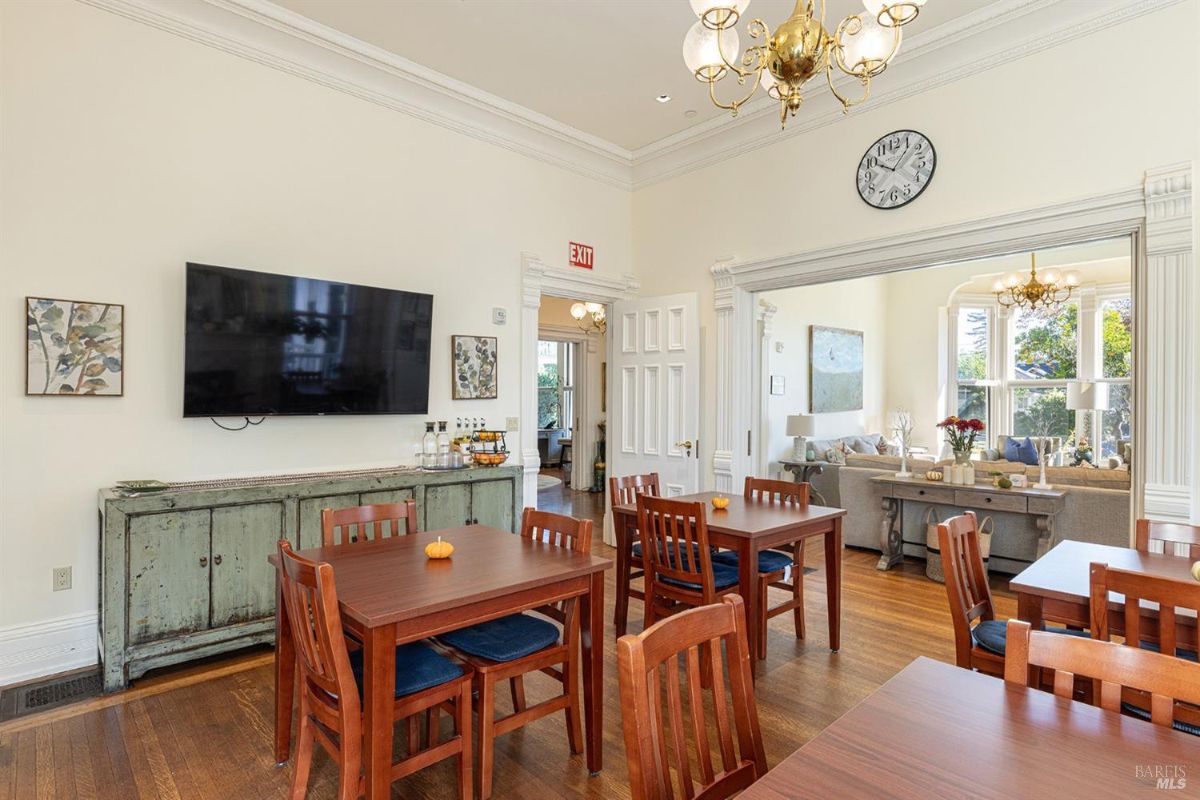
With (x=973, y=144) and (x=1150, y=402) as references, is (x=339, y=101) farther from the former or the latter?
(x=1150, y=402)

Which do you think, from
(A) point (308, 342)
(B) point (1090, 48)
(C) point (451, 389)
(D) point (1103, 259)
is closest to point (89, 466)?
(A) point (308, 342)

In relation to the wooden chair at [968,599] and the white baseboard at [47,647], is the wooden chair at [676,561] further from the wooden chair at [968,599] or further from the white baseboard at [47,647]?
the white baseboard at [47,647]

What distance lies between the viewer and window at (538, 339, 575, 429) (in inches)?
517

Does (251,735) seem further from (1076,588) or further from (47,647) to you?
(1076,588)

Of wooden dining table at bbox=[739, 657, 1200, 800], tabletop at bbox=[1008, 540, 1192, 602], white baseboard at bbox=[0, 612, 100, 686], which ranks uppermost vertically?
tabletop at bbox=[1008, 540, 1192, 602]

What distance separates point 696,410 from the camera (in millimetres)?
5359

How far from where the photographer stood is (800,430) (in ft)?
24.2

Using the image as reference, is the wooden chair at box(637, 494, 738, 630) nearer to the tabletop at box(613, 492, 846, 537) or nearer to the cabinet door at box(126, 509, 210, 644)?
the tabletop at box(613, 492, 846, 537)

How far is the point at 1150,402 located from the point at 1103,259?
6546 mm

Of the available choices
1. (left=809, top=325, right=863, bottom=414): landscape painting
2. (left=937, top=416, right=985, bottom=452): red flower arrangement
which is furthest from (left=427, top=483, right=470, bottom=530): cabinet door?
(left=809, top=325, right=863, bottom=414): landscape painting

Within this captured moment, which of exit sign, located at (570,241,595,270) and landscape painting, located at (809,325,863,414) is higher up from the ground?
exit sign, located at (570,241,595,270)

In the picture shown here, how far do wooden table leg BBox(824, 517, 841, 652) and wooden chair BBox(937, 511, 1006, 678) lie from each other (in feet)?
3.07

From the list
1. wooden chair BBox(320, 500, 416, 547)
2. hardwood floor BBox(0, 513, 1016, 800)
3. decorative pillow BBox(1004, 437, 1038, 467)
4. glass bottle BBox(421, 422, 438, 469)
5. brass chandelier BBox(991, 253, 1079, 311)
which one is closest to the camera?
hardwood floor BBox(0, 513, 1016, 800)

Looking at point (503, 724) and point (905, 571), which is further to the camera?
point (905, 571)
